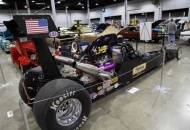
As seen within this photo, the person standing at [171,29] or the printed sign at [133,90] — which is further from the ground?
the person standing at [171,29]

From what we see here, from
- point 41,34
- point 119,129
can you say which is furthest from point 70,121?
point 41,34

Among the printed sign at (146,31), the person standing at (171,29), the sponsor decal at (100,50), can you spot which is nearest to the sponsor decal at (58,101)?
the sponsor decal at (100,50)

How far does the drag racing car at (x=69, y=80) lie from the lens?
5.63ft

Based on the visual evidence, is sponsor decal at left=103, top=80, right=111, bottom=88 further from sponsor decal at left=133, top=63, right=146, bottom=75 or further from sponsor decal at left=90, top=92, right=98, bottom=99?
sponsor decal at left=133, top=63, right=146, bottom=75

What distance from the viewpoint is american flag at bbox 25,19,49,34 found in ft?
5.59

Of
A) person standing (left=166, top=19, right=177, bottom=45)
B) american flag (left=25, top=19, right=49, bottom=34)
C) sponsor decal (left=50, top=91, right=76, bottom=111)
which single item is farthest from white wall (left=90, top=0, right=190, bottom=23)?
sponsor decal (left=50, top=91, right=76, bottom=111)

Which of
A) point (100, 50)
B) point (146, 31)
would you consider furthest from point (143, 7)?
point (100, 50)

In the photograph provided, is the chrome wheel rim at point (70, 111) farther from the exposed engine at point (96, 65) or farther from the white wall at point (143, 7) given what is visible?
the white wall at point (143, 7)

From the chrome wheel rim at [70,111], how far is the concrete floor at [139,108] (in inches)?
10.8

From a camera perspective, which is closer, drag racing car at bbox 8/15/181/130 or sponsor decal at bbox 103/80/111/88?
drag racing car at bbox 8/15/181/130

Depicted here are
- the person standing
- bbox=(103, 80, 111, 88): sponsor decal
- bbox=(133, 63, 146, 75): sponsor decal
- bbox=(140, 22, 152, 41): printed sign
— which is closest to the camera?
bbox=(103, 80, 111, 88): sponsor decal

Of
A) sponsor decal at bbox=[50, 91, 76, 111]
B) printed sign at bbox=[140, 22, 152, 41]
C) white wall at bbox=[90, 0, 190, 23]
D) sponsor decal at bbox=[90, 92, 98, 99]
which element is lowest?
sponsor decal at bbox=[90, 92, 98, 99]

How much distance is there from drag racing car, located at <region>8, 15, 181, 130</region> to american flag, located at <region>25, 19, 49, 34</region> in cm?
1

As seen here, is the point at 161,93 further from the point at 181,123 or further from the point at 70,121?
the point at 70,121
